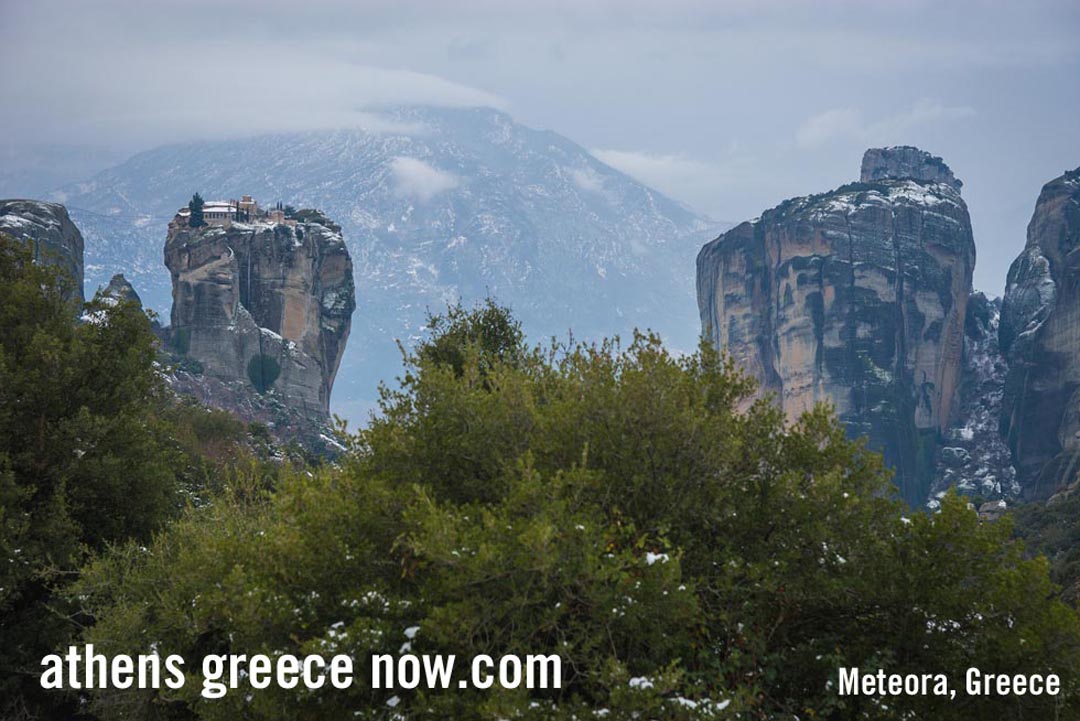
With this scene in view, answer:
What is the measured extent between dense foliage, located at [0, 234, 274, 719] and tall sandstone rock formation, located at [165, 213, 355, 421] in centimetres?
11435

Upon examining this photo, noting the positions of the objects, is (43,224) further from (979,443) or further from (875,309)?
(979,443)

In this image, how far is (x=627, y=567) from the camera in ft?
43.5

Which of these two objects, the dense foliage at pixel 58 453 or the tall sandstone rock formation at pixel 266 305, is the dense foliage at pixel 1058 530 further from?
the tall sandstone rock formation at pixel 266 305

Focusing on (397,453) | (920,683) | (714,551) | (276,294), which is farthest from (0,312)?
(276,294)

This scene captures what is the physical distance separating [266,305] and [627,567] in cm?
14555

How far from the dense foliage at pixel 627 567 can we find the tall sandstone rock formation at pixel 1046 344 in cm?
13835

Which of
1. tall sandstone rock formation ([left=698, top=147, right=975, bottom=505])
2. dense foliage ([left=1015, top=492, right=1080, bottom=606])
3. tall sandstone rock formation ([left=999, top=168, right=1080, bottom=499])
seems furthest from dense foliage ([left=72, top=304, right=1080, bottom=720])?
tall sandstone rock formation ([left=698, top=147, right=975, bottom=505])

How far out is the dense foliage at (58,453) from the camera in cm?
2291

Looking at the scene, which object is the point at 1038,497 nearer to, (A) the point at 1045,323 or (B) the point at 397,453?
(A) the point at 1045,323

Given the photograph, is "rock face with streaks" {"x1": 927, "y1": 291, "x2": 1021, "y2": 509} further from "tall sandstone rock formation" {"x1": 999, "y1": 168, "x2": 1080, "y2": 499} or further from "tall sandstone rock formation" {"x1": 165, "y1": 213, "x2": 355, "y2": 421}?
"tall sandstone rock formation" {"x1": 165, "y1": 213, "x2": 355, "y2": 421}

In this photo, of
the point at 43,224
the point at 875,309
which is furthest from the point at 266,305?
the point at 875,309

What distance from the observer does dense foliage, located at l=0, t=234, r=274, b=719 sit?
75.2ft

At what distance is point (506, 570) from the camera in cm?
1264

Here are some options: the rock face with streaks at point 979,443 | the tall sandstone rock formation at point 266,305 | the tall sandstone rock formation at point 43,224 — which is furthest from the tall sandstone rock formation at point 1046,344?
the tall sandstone rock formation at point 43,224
